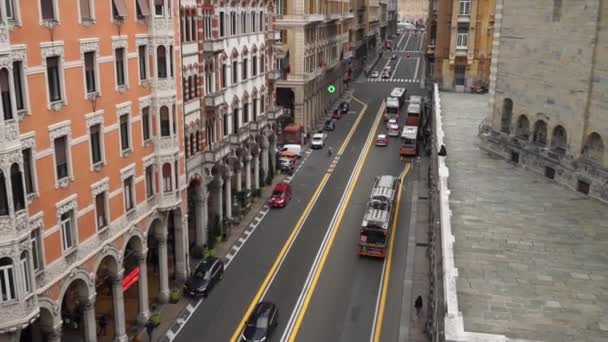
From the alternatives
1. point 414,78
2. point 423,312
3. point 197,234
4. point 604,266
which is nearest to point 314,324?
point 423,312

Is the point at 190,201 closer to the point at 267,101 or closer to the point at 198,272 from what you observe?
the point at 198,272

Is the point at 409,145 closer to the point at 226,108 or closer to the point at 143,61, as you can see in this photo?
the point at 226,108

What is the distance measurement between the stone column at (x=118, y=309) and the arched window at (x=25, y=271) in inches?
373

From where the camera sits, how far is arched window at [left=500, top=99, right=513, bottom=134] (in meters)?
43.2

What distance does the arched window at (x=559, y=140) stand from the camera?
36.6 meters

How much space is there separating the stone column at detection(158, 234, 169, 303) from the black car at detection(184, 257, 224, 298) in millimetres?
1617

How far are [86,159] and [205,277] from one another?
15.8 meters

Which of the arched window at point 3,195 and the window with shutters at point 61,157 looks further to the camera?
the window with shutters at point 61,157

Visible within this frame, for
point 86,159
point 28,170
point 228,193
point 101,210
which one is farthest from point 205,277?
point 28,170

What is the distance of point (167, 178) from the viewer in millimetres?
43469

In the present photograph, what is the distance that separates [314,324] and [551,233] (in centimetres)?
1829

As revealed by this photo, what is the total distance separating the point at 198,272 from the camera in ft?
153

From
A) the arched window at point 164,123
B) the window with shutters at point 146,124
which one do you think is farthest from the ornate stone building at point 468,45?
the window with shutters at point 146,124

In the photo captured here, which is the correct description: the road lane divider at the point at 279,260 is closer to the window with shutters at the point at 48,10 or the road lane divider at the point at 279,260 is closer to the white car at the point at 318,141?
the white car at the point at 318,141
